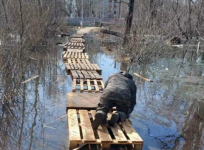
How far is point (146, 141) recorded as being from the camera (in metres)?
4.42

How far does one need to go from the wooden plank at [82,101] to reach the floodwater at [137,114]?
27cm

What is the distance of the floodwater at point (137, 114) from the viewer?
4.26m

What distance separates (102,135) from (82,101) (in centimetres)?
159

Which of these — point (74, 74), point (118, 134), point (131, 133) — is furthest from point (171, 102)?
point (74, 74)

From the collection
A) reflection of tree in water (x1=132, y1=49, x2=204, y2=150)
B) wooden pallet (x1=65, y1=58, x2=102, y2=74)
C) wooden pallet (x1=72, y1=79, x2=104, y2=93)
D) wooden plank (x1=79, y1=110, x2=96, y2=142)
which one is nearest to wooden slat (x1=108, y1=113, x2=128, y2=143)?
wooden plank (x1=79, y1=110, x2=96, y2=142)

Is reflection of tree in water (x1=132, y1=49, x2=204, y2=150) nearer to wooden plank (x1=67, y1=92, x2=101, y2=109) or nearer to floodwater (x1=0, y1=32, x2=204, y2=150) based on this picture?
floodwater (x1=0, y1=32, x2=204, y2=150)

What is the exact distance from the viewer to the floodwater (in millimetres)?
4264

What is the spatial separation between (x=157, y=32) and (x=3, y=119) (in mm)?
7682

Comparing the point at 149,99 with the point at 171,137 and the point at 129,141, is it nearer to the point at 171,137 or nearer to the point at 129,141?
the point at 171,137

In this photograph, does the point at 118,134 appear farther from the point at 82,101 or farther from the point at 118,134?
the point at 82,101

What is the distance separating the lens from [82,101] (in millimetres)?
5410

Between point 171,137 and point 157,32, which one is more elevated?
point 157,32

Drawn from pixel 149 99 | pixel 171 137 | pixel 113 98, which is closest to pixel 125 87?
pixel 113 98

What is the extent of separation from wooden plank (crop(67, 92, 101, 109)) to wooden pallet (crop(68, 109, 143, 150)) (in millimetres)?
578
